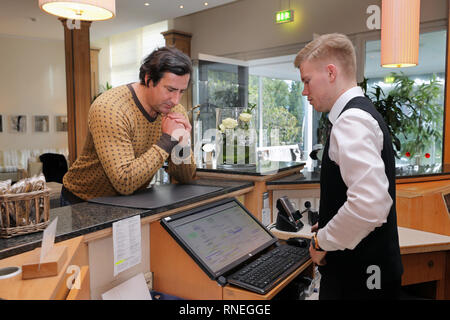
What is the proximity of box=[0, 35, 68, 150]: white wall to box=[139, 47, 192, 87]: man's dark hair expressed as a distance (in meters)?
7.42

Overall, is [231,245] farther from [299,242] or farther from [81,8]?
[81,8]

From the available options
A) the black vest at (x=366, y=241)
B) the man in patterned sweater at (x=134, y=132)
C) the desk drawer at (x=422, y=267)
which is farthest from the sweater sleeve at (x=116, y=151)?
the desk drawer at (x=422, y=267)

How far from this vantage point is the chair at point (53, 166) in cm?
725

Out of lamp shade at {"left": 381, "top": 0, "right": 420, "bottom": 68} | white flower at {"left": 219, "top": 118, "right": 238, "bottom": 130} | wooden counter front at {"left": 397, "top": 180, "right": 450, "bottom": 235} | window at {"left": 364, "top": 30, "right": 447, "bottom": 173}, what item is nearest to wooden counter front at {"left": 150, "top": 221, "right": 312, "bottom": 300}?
white flower at {"left": 219, "top": 118, "right": 238, "bottom": 130}

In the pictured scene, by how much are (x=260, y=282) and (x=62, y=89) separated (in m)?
8.40

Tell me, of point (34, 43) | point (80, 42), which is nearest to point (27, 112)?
point (34, 43)

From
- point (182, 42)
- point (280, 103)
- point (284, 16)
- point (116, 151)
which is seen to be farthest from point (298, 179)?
point (182, 42)

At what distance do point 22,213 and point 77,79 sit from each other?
5.26 meters

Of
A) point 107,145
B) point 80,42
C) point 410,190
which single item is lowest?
point 410,190

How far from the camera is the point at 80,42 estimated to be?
5656mm

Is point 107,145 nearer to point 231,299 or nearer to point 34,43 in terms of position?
point 231,299

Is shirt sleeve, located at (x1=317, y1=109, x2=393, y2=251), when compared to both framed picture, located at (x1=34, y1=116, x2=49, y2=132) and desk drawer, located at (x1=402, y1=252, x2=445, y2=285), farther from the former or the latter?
framed picture, located at (x1=34, y1=116, x2=49, y2=132)

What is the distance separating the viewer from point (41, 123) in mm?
8102

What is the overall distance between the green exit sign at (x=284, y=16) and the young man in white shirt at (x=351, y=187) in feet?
13.6
